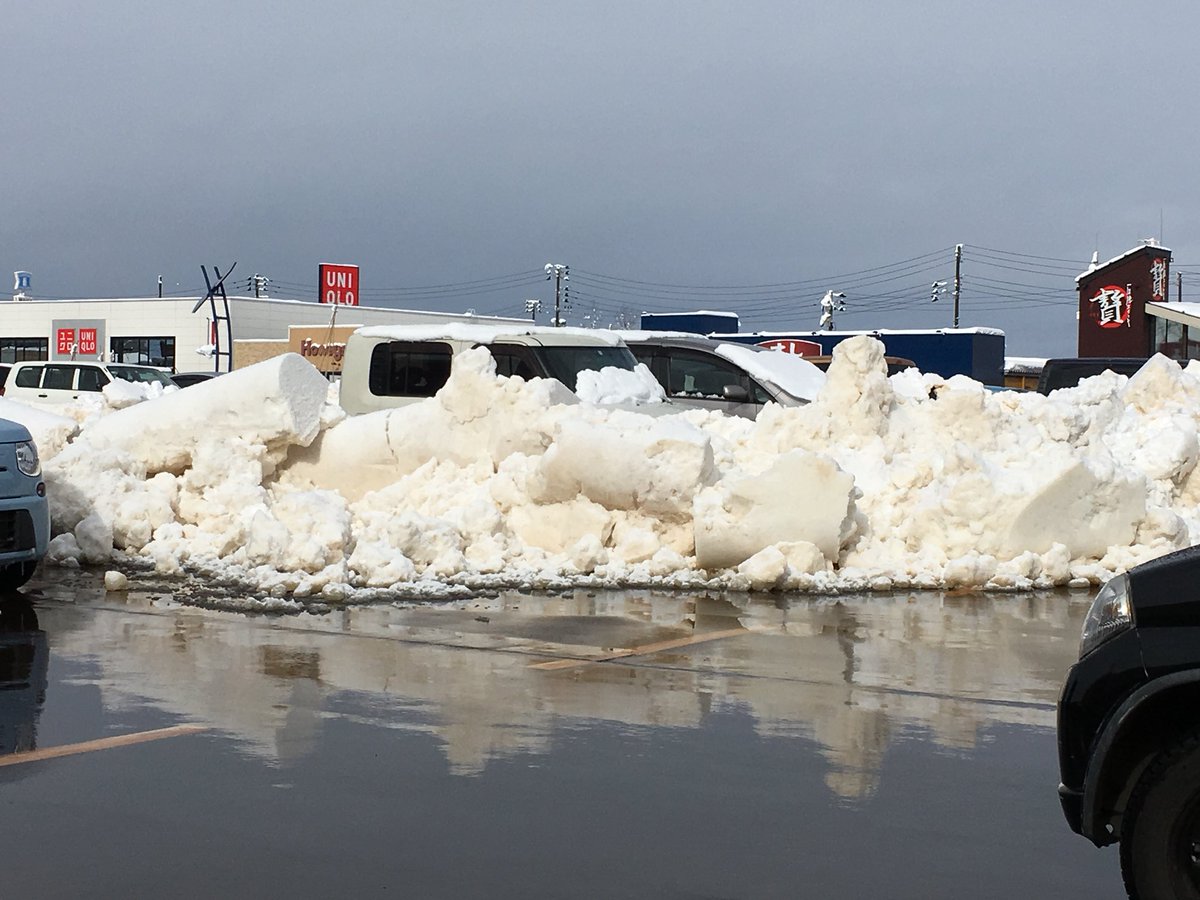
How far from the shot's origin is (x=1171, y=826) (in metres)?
4.09

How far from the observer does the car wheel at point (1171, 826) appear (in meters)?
4.06

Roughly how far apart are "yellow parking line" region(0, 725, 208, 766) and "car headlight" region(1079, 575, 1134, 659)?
389 cm

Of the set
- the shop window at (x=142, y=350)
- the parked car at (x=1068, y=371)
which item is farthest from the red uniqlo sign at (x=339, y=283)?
the parked car at (x=1068, y=371)

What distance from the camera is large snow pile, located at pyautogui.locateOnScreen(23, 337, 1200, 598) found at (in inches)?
471

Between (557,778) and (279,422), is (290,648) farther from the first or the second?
(279,422)

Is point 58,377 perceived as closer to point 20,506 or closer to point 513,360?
point 513,360

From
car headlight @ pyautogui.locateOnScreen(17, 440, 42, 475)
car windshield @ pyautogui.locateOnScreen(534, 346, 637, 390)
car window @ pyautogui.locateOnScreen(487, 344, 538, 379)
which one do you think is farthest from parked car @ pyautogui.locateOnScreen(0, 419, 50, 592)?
car windshield @ pyautogui.locateOnScreen(534, 346, 637, 390)

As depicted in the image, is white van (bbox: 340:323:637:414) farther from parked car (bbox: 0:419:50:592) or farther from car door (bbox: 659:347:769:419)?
parked car (bbox: 0:419:50:592)

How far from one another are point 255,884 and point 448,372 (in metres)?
11.2

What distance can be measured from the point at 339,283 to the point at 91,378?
1781 inches

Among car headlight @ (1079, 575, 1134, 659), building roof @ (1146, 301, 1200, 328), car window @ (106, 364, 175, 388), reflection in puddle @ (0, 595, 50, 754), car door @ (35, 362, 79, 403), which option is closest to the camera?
car headlight @ (1079, 575, 1134, 659)

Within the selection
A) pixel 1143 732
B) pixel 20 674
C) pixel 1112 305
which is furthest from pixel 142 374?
pixel 1112 305

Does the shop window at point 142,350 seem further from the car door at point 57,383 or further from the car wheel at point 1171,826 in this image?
the car wheel at point 1171,826

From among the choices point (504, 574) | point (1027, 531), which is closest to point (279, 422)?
point (504, 574)
